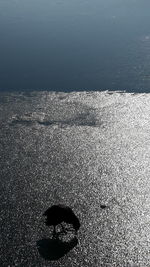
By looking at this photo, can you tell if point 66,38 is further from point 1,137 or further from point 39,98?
point 1,137

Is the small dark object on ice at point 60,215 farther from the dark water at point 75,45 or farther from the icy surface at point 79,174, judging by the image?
the dark water at point 75,45

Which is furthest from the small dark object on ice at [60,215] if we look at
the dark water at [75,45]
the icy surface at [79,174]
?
the dark water at [75,45]

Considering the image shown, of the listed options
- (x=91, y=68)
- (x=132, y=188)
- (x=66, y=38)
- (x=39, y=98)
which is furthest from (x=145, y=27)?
(x=132, y=188)

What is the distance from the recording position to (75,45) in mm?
22469

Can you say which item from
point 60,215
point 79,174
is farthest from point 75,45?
point 60,215

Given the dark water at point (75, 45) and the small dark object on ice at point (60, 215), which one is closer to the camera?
the small dark object on ice at point (60, 215)

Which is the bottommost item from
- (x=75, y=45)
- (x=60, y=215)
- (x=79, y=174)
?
(x=79, y=174)

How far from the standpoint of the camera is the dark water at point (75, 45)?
17.3 metres

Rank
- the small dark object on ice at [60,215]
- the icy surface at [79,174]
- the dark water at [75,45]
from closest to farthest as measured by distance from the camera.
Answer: the small dark object on ice at [60,215]
the icy surface at [79,174]
the dark water at [75,45]

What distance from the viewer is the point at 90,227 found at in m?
8.11

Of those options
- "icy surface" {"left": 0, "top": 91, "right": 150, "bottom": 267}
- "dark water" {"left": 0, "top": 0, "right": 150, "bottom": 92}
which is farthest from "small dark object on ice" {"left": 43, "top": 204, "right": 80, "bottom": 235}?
"dark water" {"left": 0, "top": 0, "right": 150, "bottom": 92}

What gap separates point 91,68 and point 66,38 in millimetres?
5862

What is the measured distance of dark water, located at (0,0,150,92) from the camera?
680 inches

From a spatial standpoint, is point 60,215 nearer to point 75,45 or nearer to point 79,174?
point 79,174
